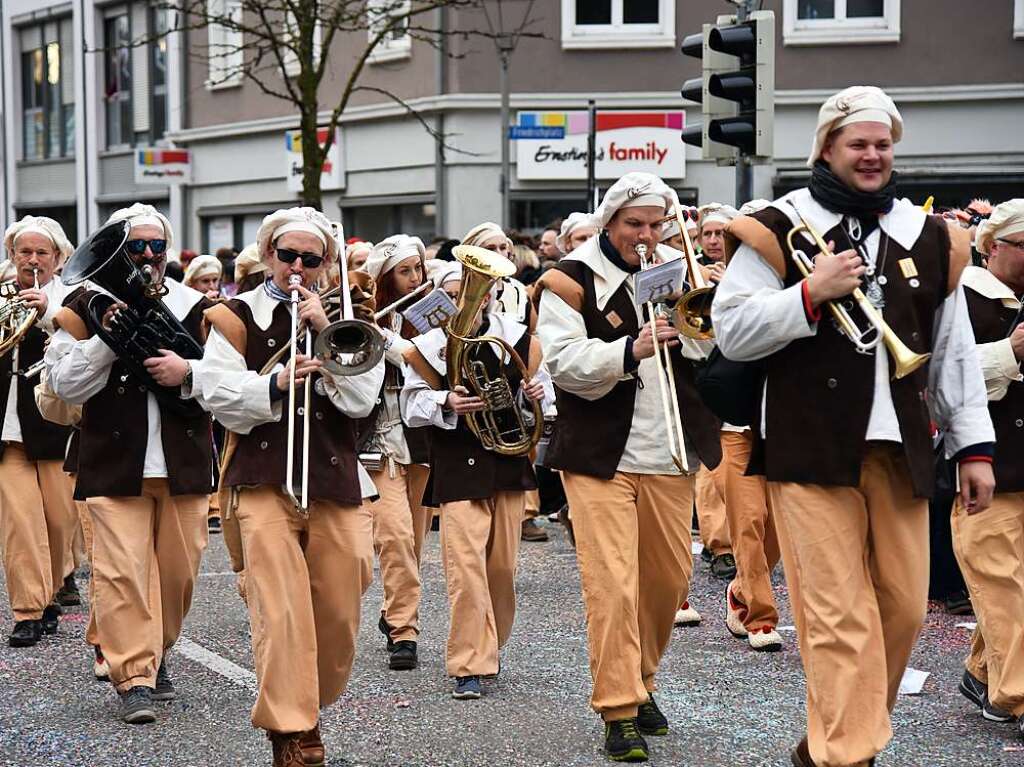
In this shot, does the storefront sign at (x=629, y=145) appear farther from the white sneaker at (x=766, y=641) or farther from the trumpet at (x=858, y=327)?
the trumpet at (x=858, y=327)

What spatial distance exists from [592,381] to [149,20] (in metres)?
27.8

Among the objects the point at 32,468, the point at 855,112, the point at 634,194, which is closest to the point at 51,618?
the point at 32,468

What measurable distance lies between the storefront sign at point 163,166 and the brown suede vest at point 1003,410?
21661 mm

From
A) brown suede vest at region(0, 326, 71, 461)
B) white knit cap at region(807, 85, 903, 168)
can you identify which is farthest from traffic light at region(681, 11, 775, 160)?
white knit cap at region(807, 85, 903, 168)

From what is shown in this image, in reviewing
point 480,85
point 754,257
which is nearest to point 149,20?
point 480,85

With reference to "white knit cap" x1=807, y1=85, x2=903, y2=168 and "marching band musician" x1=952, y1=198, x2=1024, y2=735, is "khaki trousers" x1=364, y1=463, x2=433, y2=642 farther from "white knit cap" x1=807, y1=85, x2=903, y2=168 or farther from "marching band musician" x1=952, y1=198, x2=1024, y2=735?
"white knit cap" x1=807, y1=85, x2=903, y2=168

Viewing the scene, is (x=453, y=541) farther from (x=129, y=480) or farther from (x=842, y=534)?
(x=842, y=534)

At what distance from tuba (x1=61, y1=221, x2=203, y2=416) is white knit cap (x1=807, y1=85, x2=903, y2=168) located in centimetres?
300

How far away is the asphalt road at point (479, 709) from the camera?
6582 mm

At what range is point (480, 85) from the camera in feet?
80.5

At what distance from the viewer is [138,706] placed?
7.20 metres

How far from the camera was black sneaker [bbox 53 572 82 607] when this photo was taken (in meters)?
10.1

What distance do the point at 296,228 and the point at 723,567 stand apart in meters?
5.13

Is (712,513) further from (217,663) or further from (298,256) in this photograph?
(298,256)
